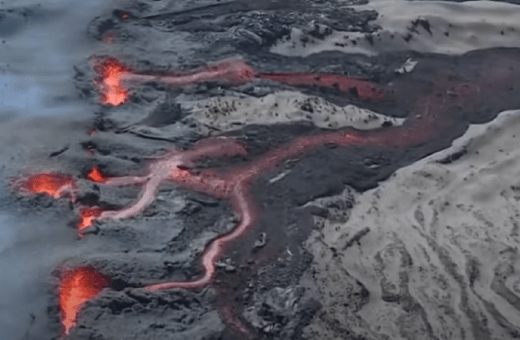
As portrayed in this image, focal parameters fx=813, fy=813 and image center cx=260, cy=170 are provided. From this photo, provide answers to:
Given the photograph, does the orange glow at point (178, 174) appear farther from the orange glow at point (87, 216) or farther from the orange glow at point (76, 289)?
the orange glow at point (76, 289)

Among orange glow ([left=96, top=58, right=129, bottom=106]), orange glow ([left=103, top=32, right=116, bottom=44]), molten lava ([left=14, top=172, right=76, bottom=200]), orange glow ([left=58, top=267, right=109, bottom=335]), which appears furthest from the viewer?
orange glow ([left=103, top=32, right=116, bottom=44])

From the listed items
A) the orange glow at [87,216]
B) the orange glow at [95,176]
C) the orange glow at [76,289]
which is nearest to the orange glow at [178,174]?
the orange glow at [95,176]

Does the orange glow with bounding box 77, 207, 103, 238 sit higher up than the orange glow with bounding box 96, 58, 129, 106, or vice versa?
the orange glow with bounding box 96, 58, 129, 106

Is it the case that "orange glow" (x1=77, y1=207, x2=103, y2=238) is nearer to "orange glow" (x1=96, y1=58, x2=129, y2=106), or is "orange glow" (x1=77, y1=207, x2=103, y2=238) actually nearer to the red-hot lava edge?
the red-hot lava edge

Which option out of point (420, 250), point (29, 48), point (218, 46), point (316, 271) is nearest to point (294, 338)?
point (316, 271)

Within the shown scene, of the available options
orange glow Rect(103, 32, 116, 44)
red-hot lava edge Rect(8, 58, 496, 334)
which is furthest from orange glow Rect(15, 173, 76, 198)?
orange glow Rect(103, 32, 116, 44)

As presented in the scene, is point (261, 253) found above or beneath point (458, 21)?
beneath

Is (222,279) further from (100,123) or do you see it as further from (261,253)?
(100,123)
